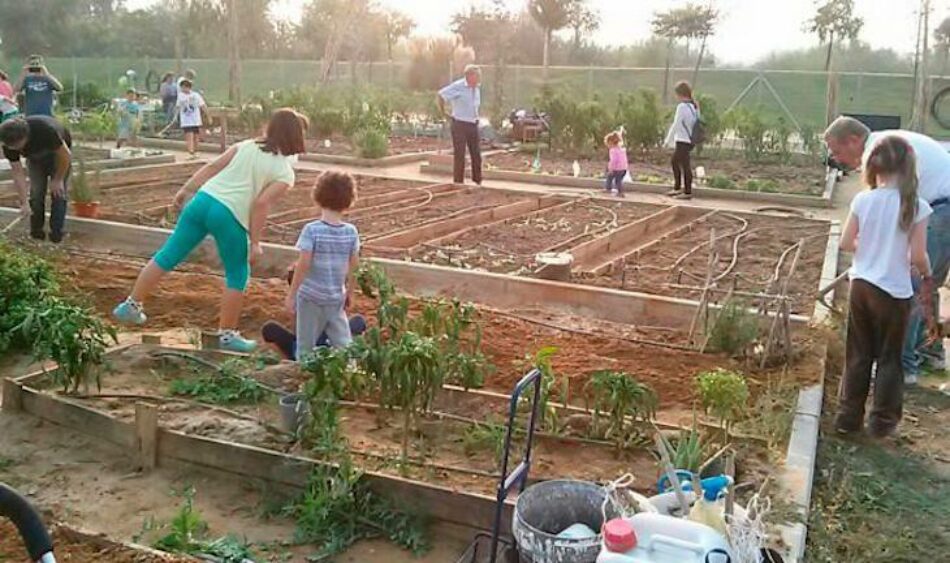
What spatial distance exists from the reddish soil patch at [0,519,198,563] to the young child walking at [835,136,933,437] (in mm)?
3479

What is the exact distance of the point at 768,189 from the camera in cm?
1383

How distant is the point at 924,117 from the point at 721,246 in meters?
13.5

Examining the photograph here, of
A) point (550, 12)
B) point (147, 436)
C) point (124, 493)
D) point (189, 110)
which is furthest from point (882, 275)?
point (550, 12)

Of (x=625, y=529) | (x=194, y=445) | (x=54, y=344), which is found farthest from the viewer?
(x=54, y=344)

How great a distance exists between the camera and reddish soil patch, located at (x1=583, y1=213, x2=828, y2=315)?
25.7ft

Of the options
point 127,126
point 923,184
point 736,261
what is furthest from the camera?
point 127,126

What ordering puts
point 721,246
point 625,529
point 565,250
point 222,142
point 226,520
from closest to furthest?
point 625,529 → point 226,520 → point 565,250 → point 721,246 → point 222,142

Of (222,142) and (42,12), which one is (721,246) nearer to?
(222,142)

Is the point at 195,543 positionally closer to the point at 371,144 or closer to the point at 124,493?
the point at 124,493

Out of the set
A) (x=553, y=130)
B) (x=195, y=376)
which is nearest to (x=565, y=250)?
(x=195, y=376)

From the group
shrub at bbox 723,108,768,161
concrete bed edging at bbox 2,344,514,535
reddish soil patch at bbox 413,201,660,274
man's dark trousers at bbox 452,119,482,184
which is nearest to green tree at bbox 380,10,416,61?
shrub at bbox 723,108,768,161

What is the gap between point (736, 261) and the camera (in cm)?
905

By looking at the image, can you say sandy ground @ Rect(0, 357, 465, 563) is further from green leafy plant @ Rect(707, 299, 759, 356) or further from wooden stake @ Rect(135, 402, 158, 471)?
green leafy plant @ Rect(707, 299, 759, 356)

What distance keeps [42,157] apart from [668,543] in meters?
7.52
